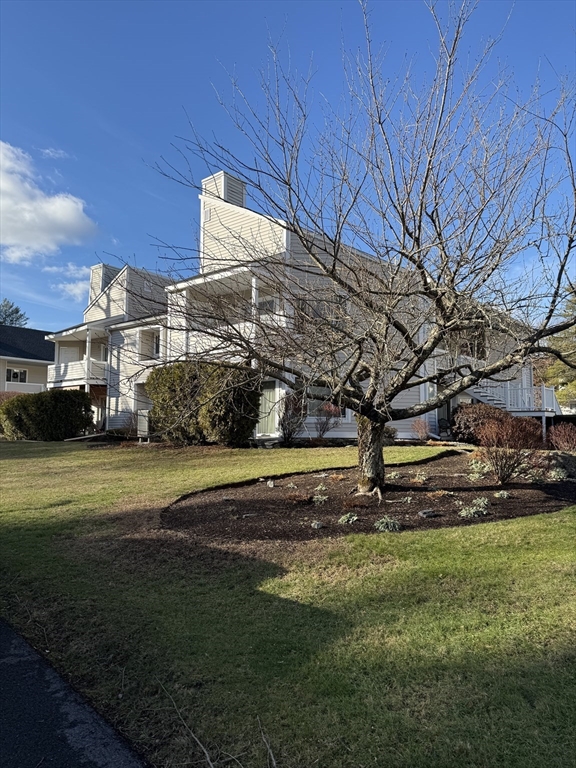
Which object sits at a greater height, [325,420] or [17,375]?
[17,375]

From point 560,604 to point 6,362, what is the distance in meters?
37.4

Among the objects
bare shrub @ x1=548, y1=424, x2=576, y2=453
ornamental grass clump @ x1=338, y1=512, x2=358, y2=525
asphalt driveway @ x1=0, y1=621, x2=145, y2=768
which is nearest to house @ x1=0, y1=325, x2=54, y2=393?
bare shrub @ x1=548, y1=424, x2=576, y2=453

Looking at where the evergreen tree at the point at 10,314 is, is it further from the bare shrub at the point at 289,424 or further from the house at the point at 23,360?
the bare shrub at the point at 289,424

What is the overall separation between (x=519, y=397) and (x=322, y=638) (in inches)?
808

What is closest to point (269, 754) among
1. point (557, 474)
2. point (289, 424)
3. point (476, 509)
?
point (476, 509)

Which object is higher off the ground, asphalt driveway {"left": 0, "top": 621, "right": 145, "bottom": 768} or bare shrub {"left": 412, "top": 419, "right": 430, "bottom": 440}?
bare shrub {"left": 412, "top": 419, "right": 430, "bottom": 440}

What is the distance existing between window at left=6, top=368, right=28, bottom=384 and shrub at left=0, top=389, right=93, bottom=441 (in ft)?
48.5

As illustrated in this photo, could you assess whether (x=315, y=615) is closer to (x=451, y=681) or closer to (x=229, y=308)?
(x=451, y=681)

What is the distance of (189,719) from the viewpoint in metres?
2.84

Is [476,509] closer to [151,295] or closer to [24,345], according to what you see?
[151,295]

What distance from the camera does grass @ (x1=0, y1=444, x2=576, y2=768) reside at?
261 cm

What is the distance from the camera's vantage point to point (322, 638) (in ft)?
12.0

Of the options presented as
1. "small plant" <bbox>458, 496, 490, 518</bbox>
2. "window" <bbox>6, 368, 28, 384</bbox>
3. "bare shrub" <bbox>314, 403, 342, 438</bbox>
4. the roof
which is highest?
the roof

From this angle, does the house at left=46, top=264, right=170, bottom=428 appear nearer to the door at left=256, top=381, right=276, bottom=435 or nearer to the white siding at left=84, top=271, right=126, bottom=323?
the white siding at left=84, top=271, right=126, bottom=323
